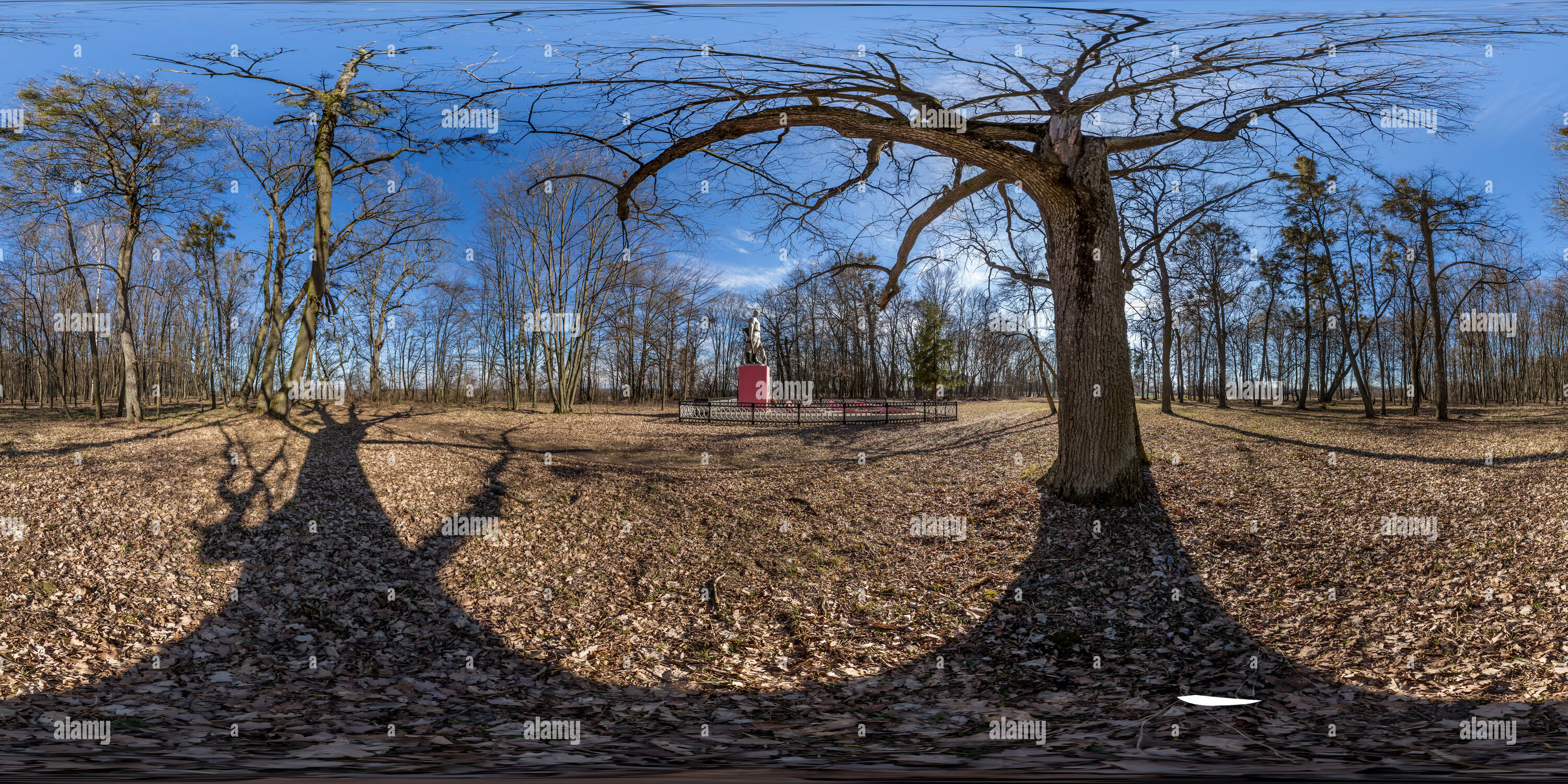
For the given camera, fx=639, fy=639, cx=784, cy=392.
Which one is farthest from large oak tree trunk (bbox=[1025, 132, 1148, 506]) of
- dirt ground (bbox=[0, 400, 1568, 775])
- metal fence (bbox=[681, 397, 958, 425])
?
metal fence (bbox=[681, 397, 958, 425])

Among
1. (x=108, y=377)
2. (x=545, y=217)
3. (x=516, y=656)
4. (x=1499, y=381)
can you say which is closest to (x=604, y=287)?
(x=545, y=217)

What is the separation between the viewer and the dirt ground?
9.70ft

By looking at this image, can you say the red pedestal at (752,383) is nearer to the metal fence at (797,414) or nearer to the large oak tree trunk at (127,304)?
the metal fence at (797,414)

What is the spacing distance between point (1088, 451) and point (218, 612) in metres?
9.05

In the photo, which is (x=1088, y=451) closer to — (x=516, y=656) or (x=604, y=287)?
(x=516, y=656)

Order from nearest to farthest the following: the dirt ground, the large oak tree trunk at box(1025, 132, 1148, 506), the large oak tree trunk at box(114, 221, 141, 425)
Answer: the dirt ground < the large oak tree trunk at box(1025, 132, 1148, 506) < the large oak tree trunk at box(114, 221, 141, 425)

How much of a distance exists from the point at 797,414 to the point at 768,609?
12.6 meters

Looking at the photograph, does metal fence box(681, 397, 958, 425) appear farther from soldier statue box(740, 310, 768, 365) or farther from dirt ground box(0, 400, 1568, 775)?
dirt ground box(0, 400, 1568, 775)

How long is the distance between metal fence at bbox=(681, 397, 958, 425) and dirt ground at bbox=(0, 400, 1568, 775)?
7128 mm

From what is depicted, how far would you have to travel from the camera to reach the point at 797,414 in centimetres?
1831

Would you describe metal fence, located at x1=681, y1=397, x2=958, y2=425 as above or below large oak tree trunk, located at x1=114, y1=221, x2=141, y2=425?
below

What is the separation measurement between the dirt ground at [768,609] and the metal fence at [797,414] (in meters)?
7.13

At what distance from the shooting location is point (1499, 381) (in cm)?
2514

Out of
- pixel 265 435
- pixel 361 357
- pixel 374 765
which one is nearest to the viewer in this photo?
pixel 374 765
